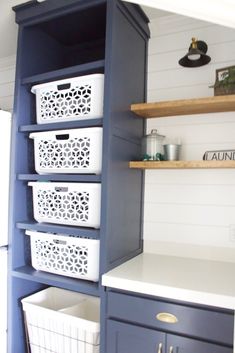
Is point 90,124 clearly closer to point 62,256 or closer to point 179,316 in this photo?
point 62,256

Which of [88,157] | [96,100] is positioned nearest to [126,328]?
[88,157]

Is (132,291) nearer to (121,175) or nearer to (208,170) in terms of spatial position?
(121,175)

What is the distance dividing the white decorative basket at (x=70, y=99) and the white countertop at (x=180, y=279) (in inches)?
35.8

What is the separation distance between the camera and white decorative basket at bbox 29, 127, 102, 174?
1.60 meters

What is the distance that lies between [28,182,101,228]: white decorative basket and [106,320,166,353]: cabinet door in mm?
545

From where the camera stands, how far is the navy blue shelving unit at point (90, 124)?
1562 mm

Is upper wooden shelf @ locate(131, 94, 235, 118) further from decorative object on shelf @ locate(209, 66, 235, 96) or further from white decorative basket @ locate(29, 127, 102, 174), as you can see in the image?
white decorative basket @ locate(29, 127, 102, 174)

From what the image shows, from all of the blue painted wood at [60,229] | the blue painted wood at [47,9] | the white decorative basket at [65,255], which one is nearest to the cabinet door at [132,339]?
the white decorative basket at [65,255]

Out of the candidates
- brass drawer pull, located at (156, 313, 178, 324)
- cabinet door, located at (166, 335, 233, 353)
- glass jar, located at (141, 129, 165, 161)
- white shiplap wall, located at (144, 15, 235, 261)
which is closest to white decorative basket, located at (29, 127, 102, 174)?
glass jar, located at (141, 129, 165, 161)

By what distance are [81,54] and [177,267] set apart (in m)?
1.76

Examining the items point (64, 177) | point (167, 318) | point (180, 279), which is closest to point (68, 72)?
point (64, 177)

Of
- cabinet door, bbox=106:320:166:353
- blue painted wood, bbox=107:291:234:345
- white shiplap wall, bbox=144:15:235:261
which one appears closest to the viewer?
blue painted wood, bbox=107:291:234:345

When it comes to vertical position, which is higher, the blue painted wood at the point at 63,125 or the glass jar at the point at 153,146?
the blue painted wood at the point at 63,125

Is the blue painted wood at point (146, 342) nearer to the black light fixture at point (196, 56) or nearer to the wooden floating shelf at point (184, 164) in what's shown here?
the wooden floating shelf at point (184, 164)
